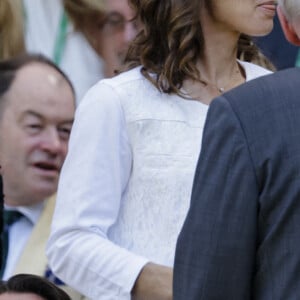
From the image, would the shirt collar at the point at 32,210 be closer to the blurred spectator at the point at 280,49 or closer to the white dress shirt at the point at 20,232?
the white dress shirt at the point at 20,232

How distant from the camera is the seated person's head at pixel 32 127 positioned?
402 centimetres

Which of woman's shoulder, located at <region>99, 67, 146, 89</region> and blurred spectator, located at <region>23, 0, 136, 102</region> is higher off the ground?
woman's shoulder, located at <region>99, 67, 146, 89</region>

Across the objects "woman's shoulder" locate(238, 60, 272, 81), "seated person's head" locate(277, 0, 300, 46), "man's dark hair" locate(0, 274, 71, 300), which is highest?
"seated person's head" locate(277, 0, 300, 46)

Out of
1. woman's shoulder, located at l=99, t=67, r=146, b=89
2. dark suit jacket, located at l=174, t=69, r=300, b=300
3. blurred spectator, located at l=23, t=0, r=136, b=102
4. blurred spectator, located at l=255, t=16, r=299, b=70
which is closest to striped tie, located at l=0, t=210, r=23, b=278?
blurred spectator, located at l=23, t=0, r=136, b=102

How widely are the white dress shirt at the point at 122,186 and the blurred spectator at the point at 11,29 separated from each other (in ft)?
5.11

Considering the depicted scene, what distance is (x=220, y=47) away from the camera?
10.5 ft

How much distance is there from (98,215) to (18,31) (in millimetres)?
1697

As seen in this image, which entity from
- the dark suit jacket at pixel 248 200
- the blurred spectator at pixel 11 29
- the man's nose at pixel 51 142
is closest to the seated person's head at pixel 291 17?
the dark suit jacket at pixel 248 200

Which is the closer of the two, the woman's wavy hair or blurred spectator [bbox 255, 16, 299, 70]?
the woman's wavy hair

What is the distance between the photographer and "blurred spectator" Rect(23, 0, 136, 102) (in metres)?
4.48

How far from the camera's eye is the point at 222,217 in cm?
235

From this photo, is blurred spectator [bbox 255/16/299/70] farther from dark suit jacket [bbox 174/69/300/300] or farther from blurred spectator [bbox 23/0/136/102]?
dark suit jacket [bbox 174/69/300/300]

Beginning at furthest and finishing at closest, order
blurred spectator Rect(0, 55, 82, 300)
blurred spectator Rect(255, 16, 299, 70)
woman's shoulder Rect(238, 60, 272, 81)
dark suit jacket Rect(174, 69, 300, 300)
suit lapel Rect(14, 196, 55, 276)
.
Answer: blurred spectator Rect(255, 16, 299, 70), blurred spectator Rect(0, 55, 82, 300), suit lapel Rect(14, 196, 55, 276), woman's shoulder Rect(238, 60, 272, 81), dark suit jacket Rect(174, 69, 300, 300)

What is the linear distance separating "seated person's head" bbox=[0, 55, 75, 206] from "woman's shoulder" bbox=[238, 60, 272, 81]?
0.95 metres
